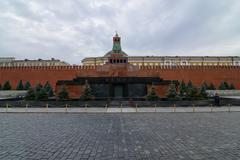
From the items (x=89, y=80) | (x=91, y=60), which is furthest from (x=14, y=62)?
(x=89, y=80)

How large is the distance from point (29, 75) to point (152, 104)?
27224 millimetres

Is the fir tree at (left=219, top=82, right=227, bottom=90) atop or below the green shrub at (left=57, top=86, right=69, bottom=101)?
atop

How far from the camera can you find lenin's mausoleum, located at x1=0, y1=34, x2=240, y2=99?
1961 cm

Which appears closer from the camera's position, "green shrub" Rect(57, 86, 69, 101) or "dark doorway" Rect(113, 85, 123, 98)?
"green shrub" Rect(57, 86, 69, 101)

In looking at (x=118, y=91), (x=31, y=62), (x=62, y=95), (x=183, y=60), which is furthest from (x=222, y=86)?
(x=31, y=62)

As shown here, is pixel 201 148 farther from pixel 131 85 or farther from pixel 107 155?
pixel 131 85

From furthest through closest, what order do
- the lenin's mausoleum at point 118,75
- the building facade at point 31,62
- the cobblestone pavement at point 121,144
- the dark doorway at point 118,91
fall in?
1. the building facade at point 31,62
2. the dark doorway at point 118,91
3. the lenin's mausoleum at point 118,75
4. the cobblestone pavement at point 121,144

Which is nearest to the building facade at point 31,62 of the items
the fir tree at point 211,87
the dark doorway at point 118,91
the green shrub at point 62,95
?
the dark doorway at point 118,91

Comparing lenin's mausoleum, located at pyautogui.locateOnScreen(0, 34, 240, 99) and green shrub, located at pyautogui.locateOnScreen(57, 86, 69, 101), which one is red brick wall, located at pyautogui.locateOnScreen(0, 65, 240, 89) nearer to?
lenin's mausoleum, located at pyautogui.locateOnScreen(0, 34, 240, 99)

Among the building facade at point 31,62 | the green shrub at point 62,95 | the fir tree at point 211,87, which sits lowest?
the green shrub at point 62,95

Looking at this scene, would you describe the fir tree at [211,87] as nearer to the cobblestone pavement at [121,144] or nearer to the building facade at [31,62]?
the cobblestone pavement at [121,144]

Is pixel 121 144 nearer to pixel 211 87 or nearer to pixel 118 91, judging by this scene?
pixel 118 91

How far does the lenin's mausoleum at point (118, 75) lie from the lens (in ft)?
64.3

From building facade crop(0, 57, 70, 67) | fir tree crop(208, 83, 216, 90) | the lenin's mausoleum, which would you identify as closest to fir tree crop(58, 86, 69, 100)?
the lenin's mausoleum
